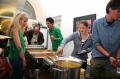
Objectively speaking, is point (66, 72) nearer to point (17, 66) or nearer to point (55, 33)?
point (17, 66)

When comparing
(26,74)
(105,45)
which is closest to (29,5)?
(26,74)

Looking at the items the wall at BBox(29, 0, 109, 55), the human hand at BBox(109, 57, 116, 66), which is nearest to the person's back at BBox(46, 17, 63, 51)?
the wall at BBox(29, 0, 109, 55)

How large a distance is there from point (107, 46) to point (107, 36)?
90mm

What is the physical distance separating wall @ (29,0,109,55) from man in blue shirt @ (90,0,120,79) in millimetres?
1404

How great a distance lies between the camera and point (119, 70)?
1.51 meters

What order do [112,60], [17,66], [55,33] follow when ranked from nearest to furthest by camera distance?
1. [112,60]
2. [17,66]
3. [55,33]

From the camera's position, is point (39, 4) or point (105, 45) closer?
point (105, 45)

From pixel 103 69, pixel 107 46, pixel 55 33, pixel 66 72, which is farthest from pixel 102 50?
pixel 55 33

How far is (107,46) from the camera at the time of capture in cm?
141

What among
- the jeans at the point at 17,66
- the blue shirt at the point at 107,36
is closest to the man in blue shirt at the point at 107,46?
the blue shirt at the point at 107,36

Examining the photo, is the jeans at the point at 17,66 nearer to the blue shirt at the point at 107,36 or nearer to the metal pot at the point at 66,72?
the metal pot at the point at 66,72

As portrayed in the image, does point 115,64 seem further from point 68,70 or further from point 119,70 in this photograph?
point 68,70

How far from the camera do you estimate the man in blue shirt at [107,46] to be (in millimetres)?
1367

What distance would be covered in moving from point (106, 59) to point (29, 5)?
15.5 ft
